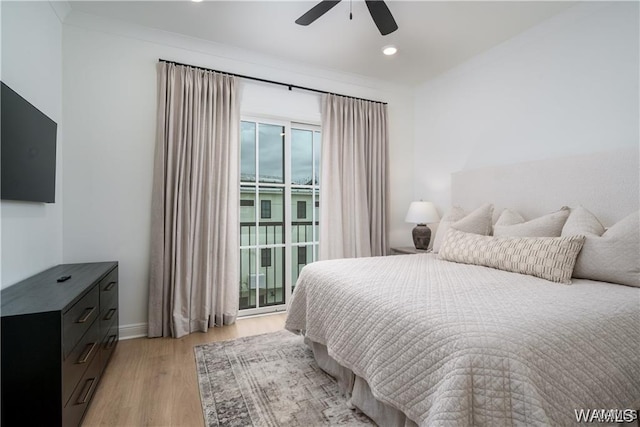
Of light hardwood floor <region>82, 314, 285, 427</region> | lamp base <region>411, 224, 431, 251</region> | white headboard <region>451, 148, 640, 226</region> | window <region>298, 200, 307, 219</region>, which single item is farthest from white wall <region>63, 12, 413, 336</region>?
white headboard <region>451, 148, 640, 226</region>

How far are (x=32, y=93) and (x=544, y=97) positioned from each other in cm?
387

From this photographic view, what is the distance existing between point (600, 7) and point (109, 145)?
403cm

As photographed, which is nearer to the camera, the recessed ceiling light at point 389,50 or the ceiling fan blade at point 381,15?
the ceiling fan blade at point 381,15

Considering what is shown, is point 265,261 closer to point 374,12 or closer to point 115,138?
point 115,138

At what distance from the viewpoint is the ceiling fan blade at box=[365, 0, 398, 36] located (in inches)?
72.8

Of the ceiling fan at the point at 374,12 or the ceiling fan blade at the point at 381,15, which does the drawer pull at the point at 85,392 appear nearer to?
the ceiling fan at the point at 374,12

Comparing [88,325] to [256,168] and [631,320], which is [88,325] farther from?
[631,320]

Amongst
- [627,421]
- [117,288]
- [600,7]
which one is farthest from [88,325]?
[600,7]

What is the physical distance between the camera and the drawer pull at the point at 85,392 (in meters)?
1.51

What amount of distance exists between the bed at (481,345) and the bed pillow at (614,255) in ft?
0.20

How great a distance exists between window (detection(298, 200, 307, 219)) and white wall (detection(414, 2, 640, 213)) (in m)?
1.63

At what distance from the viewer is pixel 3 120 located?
4.91 ft

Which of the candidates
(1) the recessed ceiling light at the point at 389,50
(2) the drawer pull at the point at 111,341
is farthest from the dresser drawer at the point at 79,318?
(1) the recessed ceiling light at the point at 389,50

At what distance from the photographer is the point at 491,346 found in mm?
979
